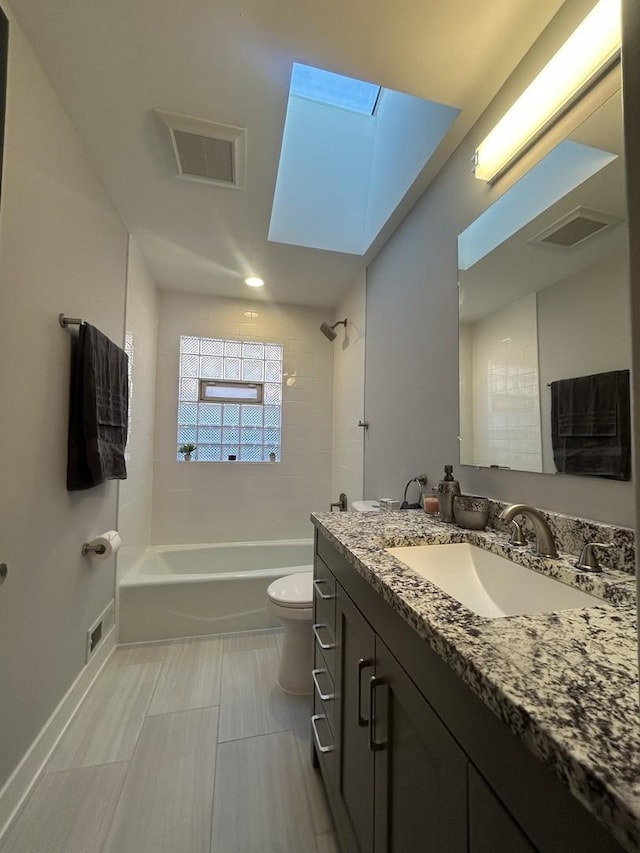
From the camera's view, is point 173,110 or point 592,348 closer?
point 592,348

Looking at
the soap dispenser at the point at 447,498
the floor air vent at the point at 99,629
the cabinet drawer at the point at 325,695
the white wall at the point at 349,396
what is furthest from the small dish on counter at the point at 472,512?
the floor air vent at the point at 99,629

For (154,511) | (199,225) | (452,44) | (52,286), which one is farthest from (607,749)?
(154,511)

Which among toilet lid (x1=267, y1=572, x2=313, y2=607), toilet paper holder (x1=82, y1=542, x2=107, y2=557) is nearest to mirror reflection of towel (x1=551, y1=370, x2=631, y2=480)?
toilet lid (x1=267, y1=572, x2=313, y2=607)

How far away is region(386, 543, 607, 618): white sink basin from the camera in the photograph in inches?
32.5

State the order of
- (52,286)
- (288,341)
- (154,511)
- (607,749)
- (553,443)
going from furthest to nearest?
(288,341) → (154,511) → (52,286) → (553,443) → (607,749)

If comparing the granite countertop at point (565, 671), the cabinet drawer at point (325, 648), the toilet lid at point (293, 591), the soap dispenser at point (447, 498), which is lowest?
the toilet lid at point (293, 591)

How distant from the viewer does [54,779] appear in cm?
130

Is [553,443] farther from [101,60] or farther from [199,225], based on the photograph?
[199,225]

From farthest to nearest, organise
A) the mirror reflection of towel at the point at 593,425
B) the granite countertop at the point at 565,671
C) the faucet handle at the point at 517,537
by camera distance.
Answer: the faucet handle at the point at 517,537, the mirror reflection of towel at the point at 593,425, the granite countertop at the point at 565,671

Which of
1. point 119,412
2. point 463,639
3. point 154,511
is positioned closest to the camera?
point 463,639

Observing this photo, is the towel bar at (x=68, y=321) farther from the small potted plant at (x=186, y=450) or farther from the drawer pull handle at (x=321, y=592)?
the small potted plant at (x=186, y=450)

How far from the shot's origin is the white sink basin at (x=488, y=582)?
825mm

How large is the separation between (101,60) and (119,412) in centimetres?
139

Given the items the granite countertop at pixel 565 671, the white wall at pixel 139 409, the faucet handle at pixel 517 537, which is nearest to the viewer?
the granite countertop at pixel 565 671
